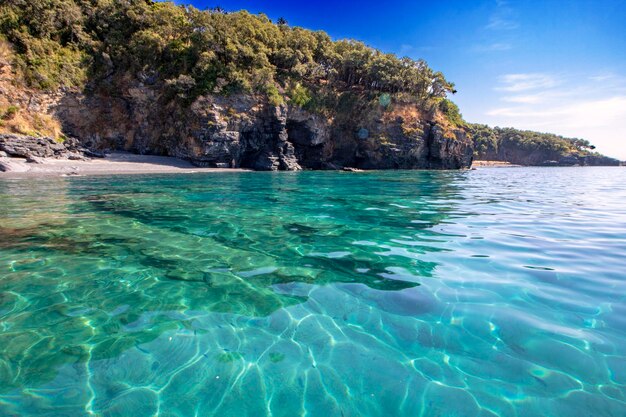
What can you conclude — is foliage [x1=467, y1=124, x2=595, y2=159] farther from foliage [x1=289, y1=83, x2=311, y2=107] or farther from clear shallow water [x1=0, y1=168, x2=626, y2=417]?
clear shallow water [x1=0, y1=168, x2=626, y2=417]

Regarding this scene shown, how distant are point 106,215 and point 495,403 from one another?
11.3 metres

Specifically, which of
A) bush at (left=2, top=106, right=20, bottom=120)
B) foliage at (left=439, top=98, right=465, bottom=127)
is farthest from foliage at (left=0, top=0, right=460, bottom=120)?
foliage at (left=439, top=98, right=465, bottom=127)

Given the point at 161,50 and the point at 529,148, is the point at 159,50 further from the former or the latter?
the point at 529,148

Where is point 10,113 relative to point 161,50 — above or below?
below

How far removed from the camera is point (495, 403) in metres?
2.68

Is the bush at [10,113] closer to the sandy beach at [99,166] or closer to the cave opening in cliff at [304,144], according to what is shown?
the sandy beach at [99,166]

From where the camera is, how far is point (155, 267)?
226 inches

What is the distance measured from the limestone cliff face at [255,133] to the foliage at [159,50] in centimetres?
241

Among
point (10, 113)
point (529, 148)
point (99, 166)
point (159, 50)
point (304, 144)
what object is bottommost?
point (99, 166)

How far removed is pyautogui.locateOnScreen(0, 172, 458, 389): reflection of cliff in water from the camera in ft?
12.0

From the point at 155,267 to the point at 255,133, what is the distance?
39.7m

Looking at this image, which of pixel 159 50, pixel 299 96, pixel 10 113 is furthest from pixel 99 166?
pixel 299 96

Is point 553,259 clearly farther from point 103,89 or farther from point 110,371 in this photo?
point 103,89

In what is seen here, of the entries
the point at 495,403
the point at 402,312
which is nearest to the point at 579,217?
the point at 402,312
